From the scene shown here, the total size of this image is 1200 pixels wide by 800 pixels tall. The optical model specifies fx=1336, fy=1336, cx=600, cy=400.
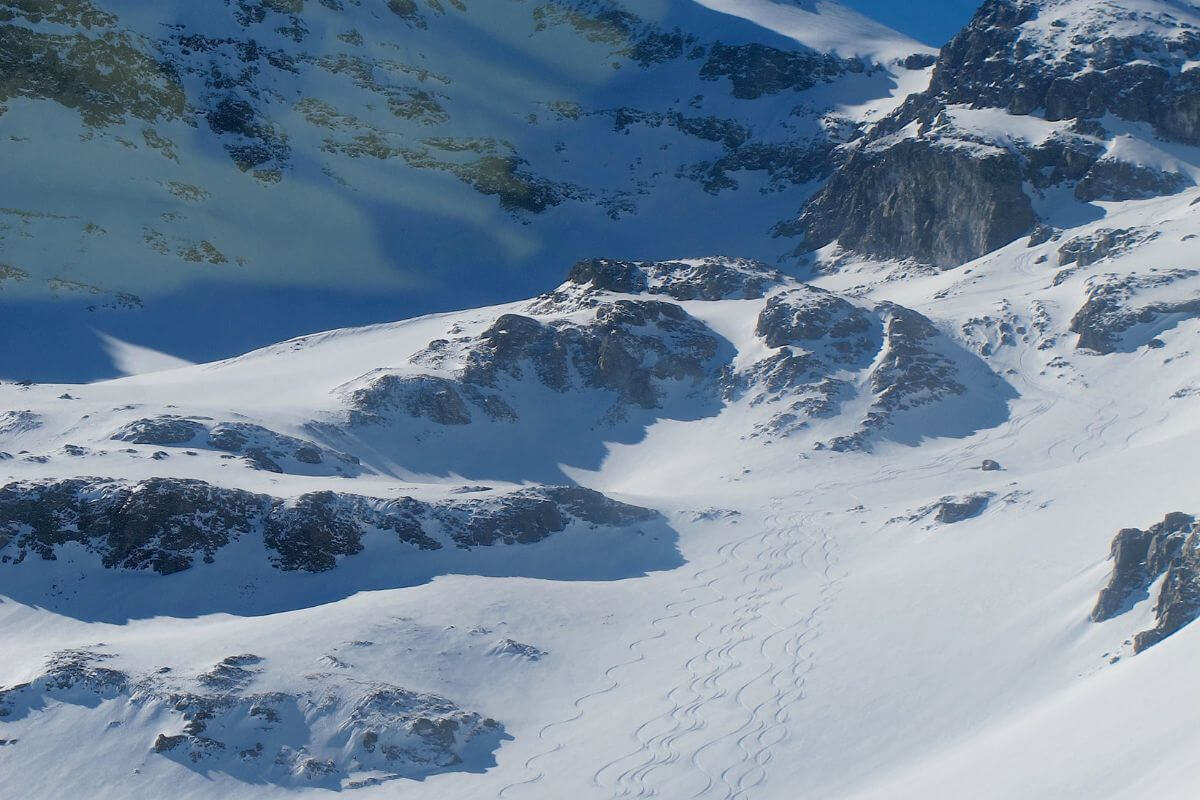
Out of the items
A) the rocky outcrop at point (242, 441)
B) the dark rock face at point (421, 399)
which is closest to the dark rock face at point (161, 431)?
the rocky outcrop at point (242, 441)

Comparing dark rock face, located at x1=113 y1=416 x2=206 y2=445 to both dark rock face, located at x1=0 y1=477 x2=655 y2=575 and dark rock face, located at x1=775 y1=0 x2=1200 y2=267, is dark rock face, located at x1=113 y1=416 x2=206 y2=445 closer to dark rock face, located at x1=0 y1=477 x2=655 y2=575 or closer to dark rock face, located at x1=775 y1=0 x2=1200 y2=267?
dark rock face, located at x1=0 y1=477 x2=655 y2=575

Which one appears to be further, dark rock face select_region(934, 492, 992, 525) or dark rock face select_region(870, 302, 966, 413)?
dark rock face select_region(870, 302, 966, 413)

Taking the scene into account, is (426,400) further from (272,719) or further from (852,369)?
(272,719)

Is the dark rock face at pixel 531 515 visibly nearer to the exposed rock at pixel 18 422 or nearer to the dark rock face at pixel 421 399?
the dark rock face at pixel 421 399

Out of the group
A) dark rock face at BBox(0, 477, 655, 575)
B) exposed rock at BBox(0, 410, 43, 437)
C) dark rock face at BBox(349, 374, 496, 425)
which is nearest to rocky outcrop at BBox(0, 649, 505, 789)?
dark rock face at BBox(0, 477, 655, 575)

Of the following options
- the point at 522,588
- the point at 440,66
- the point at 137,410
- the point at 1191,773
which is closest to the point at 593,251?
the point at 440,66

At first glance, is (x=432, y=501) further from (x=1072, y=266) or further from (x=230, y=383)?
(x=1072, y=266)
